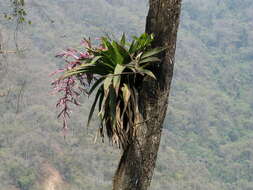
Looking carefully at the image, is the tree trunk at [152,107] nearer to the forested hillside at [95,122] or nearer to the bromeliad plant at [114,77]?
the bromeliad plant at [114,77]

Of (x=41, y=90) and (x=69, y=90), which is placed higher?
(x=69, y=90)

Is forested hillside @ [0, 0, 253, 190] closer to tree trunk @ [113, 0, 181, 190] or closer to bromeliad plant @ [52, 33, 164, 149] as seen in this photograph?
bromeliad plant @ [52, 33, 164, 149]

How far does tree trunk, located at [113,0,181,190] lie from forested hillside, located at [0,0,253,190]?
21.6 m

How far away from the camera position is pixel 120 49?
3.72 m

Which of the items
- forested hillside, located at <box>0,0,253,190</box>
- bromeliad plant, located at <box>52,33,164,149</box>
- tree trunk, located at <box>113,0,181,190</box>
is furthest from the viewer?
forested hillside, located at <box>0,0,253,190</box>

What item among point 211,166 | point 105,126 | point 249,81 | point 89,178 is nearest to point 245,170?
point 211,166

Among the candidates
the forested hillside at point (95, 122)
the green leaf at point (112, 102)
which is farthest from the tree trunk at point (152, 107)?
the forested hillside at point (95, 122)

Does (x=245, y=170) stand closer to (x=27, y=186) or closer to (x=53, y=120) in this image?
(x=53, y=120)

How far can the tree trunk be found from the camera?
11.5 feet

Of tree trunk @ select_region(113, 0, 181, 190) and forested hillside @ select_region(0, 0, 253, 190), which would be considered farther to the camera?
forested hillside @ select_region(0, 0, 253, 190)

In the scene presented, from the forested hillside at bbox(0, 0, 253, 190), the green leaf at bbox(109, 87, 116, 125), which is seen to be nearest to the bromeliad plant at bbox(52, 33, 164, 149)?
the green leaf at bbox(109, 87, 116, 125)

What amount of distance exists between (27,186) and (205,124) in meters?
60.9

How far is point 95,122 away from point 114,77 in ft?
219

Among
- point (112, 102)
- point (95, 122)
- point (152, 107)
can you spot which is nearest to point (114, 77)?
point (112, 102)
